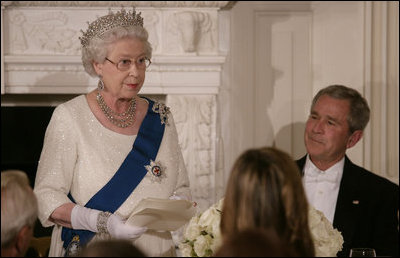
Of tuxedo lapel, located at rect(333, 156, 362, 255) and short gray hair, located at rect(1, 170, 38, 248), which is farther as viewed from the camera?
tuxedo lapel, located at rect(333, 156, 362, 255)

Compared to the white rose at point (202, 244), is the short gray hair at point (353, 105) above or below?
above

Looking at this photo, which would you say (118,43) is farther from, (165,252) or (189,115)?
(189,115)

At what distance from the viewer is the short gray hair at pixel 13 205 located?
6.72 ft

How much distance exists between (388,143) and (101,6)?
76.8 inches

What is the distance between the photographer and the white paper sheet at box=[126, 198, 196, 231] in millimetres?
2900

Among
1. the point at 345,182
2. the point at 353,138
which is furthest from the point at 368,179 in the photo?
the point at 353,138

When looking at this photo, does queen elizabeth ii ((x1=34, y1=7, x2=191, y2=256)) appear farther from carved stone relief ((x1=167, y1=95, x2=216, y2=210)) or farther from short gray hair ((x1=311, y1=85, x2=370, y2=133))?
carved stone relief ((x1=167, y1=95, x2=216, y2=210))

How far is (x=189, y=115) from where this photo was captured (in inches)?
191

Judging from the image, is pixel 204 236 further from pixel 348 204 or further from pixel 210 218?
pixel 348 204

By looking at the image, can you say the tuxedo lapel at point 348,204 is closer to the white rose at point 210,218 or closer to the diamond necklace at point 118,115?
the diamond necklace at point 118,115

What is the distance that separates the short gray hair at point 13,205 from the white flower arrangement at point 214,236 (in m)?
0.66

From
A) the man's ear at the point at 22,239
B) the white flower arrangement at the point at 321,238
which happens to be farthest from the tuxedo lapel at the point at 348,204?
the man's ear at the point at 22,239

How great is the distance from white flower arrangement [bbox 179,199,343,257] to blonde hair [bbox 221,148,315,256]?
22.8 inches

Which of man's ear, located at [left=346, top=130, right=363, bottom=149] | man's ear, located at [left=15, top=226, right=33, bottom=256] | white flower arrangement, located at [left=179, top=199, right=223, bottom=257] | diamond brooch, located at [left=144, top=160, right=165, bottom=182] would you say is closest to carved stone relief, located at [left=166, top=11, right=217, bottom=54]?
man's ear, located at [left=346, top=130, right=363, bottom=149]
